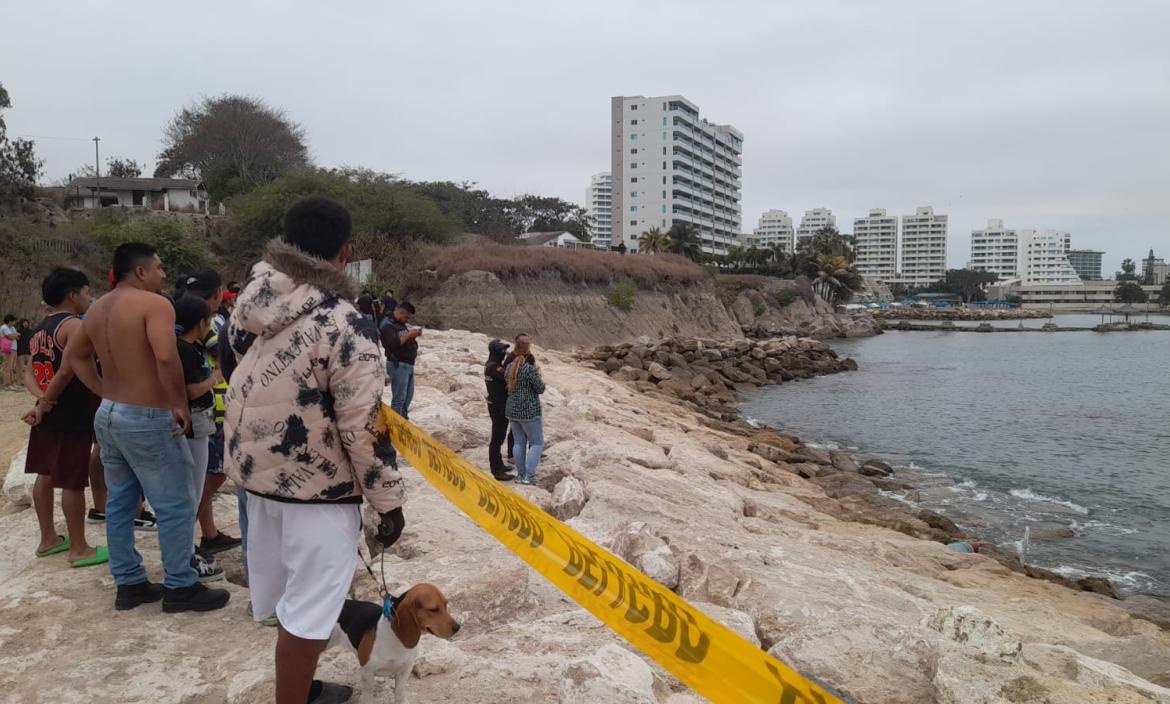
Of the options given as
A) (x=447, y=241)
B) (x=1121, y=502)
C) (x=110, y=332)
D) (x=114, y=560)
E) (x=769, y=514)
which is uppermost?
(x=447, y=241)

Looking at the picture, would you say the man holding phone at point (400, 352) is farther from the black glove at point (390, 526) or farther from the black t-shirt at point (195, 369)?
the black glove at point (390, 526)

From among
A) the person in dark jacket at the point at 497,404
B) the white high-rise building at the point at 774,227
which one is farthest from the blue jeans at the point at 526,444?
the white high-rise building at the point at 774,227

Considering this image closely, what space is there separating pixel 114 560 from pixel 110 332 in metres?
1.23

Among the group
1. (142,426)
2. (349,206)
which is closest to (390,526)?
(142,426)

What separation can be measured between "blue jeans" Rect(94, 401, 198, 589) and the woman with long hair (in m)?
3.86

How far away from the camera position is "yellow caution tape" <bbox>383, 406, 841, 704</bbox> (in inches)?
85.0

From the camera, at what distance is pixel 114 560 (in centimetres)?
376

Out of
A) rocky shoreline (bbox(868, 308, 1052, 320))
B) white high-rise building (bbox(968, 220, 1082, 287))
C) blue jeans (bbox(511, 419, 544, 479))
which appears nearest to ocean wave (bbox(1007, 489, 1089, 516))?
→ blue jeans (bbox(511, 419, 544, 479))

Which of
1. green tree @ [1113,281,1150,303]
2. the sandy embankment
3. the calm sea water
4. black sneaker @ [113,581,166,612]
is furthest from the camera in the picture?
green tree @ [1113,281,1150,303]

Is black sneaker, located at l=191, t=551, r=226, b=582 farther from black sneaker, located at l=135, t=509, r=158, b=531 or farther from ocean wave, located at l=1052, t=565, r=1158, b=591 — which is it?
ocean wave, located at l=1052, t=565, r=1158, b=591

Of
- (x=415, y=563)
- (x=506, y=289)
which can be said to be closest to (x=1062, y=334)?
(x=506, y=289)

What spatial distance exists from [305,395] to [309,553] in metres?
0.55

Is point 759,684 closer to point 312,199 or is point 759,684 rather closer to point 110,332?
point 312,199

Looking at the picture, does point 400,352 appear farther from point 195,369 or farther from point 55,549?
point 195,369
